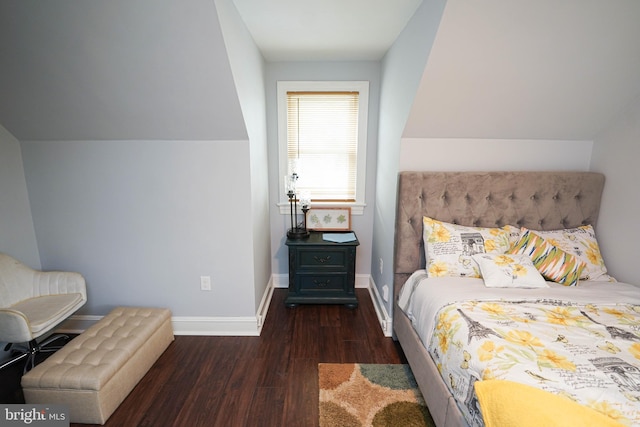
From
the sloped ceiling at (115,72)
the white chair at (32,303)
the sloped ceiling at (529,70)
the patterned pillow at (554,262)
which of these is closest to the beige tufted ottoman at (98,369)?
the white chair at (32,303)

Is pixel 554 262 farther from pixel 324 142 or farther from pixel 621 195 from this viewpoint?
pixel 324 142

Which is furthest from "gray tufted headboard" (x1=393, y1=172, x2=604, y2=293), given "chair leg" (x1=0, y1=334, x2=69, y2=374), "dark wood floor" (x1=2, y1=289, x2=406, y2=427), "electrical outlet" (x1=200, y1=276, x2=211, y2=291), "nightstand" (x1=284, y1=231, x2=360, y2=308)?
"chair leg" (x1=0, y1=334, x2=69, y2=374)

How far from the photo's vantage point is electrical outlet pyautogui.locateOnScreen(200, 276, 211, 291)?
229 centimetres

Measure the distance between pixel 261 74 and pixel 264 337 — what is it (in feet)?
7.39

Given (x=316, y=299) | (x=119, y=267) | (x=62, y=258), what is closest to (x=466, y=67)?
(x=316, y=299)

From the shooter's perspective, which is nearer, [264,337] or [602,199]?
[602,199]

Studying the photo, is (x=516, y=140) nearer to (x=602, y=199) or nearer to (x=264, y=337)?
(x=602, y=199)


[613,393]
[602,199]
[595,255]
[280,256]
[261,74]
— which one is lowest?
[280,256]

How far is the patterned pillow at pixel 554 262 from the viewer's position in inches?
69.5

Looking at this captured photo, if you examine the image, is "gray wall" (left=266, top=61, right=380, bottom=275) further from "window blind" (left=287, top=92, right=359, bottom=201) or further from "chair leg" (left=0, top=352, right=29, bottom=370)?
"chair leg" (left=0, top=352, right=29, bottom=370)

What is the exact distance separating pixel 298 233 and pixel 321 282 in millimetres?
509

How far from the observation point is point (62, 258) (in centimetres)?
229

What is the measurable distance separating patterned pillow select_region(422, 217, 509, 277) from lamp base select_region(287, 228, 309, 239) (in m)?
1.16

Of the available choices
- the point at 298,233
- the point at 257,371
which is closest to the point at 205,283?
the point at 257,371
